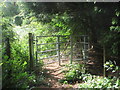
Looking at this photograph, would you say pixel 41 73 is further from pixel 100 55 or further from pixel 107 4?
pixel 107 4

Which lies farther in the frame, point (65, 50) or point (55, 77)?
point (65, 50)

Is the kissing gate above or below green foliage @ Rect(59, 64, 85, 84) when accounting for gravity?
above

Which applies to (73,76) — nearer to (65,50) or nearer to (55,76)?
(55,76)

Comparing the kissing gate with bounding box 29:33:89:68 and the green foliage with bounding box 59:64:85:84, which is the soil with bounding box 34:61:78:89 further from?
the kissing gate with bounding box 29:33:89:68

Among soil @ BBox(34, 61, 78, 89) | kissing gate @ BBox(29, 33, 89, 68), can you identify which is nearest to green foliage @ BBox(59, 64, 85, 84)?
soil @ BBox(34, 61, 78, 89)

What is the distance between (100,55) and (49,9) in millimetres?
2441

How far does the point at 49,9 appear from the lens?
14.2 feet

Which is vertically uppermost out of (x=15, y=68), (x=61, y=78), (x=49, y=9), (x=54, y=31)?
(x=49, y=9)

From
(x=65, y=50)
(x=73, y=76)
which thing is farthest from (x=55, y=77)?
(x=65, y=50)

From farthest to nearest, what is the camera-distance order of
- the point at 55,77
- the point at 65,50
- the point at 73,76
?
the point at 65,50
the point at 55,77
the point at 73,76

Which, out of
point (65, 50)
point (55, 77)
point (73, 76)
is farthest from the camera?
point (65, 50)

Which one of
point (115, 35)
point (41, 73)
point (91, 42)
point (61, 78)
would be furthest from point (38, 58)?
point (115, 35)

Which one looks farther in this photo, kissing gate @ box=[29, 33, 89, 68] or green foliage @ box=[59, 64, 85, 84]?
kissing gate @ box=[29, 33, 89, 68]

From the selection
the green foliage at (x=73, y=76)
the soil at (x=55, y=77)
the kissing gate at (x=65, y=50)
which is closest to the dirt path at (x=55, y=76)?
the soil at (x=55, y=77)
